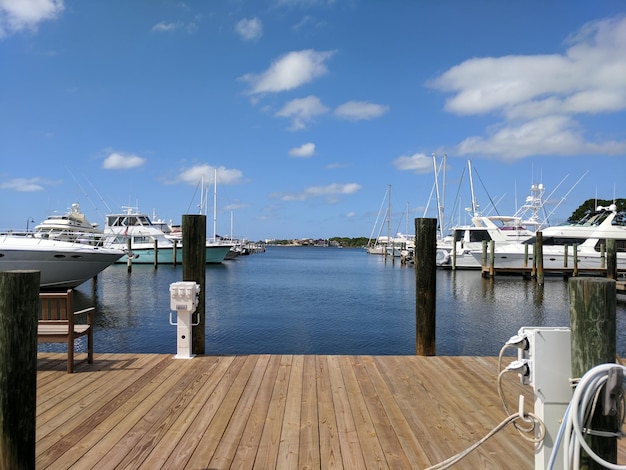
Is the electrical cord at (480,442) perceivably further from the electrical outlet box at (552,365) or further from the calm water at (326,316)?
the calm water at (326,316)

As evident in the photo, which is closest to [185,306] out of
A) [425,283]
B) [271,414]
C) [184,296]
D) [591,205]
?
[184,296]

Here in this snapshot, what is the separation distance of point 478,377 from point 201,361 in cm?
302

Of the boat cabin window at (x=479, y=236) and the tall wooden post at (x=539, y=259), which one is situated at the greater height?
the boat cabin window at (x=479, y=236)

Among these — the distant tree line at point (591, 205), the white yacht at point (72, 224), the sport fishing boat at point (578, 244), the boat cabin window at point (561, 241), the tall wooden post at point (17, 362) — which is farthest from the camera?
the distant tree line at point (591, 205)

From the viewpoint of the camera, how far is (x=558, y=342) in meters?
2.13

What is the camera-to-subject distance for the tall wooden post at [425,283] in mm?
5449

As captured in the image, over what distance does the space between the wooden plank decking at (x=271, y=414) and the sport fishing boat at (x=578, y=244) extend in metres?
26.7

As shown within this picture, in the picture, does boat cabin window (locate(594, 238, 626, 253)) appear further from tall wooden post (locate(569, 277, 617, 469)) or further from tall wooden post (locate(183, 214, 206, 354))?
tall wooden post (locate(569, 277, 617, 469))

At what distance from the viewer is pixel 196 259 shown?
538 cm

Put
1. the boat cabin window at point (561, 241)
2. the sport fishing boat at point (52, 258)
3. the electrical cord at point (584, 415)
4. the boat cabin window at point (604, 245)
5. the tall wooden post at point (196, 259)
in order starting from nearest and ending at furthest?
the electrical cord at point (584, 415)
the tall wooden post at point (196, 259)
the sport fishing boat at point (52, 258)
the boat cabin window at point (604, 245)
the boat cabin window at point (561, 241)

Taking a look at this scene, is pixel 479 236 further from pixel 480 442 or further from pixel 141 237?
pixel 480 442

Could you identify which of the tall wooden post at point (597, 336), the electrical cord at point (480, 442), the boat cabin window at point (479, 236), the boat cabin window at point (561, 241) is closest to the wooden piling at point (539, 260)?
the boat cabin window at point (561, 241)

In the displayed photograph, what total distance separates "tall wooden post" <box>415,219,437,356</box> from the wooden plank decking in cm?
30

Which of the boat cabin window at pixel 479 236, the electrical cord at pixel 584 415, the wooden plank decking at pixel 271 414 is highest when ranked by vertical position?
the boat cabin window at pixel 479 236
